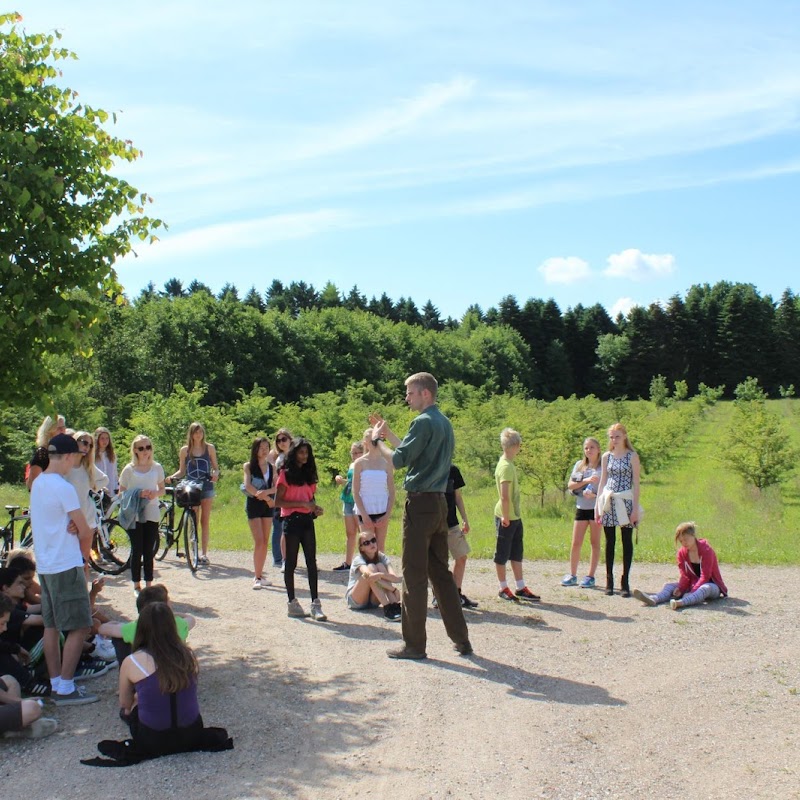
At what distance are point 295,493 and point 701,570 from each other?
4.33 metres

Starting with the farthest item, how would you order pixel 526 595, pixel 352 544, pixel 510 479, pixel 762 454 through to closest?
pixel 762 454, pixel 352 544, pixel 526 595, pixel 510 479

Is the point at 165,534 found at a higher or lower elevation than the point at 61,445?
lower

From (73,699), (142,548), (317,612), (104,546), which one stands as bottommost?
(73,699)

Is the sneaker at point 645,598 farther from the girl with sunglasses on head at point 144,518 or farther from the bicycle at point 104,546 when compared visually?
the bicycle at point 104,546

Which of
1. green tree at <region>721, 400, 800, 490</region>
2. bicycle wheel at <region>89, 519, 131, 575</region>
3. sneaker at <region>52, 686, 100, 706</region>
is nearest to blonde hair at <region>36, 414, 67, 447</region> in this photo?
sneaker at <region>52, 686, 100, 706</region>

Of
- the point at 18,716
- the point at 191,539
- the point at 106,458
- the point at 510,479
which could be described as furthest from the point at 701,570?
the point at 106,458

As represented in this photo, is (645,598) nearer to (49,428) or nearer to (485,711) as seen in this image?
(485,711)

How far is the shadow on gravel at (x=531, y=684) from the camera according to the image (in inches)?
238

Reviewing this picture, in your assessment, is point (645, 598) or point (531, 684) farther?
point (645, 598)

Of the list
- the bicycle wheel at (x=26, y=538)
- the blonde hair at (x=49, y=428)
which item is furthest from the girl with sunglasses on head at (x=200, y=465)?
the blonde hair at (x=49, y=428)

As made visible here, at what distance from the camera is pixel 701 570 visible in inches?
358

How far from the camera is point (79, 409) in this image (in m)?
31.6

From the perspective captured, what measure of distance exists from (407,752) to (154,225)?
457cm

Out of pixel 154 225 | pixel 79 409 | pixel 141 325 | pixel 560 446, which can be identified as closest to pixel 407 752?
pixel 154 225
